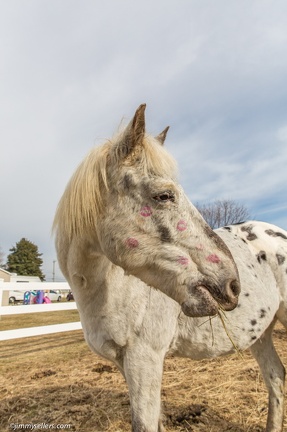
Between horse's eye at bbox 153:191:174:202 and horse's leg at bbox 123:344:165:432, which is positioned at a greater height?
horse's eye at bbox 153:191:174:202

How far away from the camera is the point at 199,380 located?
180 inches

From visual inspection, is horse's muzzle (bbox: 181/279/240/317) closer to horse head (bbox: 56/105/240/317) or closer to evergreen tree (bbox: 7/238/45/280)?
horse head (bbox: 56/105/240/317)

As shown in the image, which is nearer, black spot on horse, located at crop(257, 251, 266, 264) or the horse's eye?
the horse's eye

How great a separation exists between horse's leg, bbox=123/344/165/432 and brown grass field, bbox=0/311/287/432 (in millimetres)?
1257

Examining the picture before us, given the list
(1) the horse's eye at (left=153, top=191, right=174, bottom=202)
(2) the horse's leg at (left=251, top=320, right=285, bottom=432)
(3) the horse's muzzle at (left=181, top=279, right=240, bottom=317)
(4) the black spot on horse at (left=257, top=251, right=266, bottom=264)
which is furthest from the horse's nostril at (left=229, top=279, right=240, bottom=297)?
(2) the horse's leg at (left=251, top=320, right=285, bottom=432)

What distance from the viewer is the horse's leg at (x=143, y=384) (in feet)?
7.06

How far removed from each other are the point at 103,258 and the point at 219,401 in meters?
2.79

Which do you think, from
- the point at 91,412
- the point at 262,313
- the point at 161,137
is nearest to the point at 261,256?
the point at 262,313

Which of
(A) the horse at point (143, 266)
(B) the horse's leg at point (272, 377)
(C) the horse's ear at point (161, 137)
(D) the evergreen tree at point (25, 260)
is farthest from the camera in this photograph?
(D) the evergreen tree at point (25, 260)

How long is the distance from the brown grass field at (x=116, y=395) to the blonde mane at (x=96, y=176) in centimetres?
241

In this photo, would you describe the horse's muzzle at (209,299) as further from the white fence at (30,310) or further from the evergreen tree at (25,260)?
the evergreen tree at (25,260)

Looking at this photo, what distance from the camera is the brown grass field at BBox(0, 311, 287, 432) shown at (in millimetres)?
3359

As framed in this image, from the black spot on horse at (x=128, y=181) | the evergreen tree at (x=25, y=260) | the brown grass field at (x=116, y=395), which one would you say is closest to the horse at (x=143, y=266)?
the black spot on horse at (x=128, y=181)

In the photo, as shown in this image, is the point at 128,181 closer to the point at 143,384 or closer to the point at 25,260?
the point at 143,384
